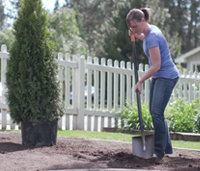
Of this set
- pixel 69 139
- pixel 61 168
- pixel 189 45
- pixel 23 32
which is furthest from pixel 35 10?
pixel 189 45

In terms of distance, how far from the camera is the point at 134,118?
749 cm

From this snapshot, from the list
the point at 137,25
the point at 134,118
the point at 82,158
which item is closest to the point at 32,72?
the point at 82,158

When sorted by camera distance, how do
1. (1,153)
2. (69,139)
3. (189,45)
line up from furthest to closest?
(189,45)
(69,139)
(1,153)

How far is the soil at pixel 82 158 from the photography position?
3.53m

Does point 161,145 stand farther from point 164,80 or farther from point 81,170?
point 81,170

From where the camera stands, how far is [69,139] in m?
5.29

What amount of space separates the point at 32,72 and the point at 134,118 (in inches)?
132

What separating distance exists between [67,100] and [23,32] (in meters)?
2.79

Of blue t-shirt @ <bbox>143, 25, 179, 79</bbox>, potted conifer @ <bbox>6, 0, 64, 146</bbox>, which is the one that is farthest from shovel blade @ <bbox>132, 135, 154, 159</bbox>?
potted conifer @ <bbox>6, 0, 64, 146</bbox>

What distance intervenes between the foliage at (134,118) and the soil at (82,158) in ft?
7.51

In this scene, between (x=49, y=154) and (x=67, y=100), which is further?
(x=67, y=100)

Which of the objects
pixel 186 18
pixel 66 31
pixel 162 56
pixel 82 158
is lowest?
pixel 82 158

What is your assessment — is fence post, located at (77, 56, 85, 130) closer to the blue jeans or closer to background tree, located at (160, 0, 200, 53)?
the blue jeans

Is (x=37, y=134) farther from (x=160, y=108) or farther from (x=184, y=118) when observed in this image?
(x=184, y=118)
